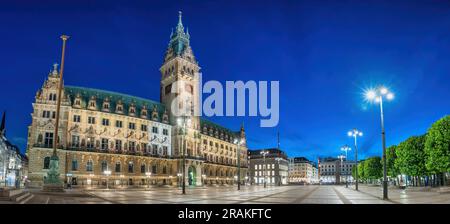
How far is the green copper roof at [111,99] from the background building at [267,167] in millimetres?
85062

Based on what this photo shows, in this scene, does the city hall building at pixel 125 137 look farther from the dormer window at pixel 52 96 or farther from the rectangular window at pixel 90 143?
the rectangular window at pixel 90 143

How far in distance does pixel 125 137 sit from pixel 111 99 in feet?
39.8

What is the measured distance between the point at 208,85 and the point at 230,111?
554cm

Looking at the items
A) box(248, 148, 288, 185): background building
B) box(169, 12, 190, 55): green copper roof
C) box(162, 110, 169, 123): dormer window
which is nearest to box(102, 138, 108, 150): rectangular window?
box(162, 110, 169, 123): dormer window

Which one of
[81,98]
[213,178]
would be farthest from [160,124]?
[213,178]

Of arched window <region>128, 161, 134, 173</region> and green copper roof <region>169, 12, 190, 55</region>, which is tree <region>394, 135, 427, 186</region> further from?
green copper roof <region>169, 12, 190, 55</region>

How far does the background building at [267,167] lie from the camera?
179 meters

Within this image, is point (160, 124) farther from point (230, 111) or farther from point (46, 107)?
point (230, 111)

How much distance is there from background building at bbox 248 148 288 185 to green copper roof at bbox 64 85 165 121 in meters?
85.1

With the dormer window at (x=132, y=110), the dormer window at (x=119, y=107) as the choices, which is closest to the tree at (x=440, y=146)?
the dormer window at (x=132, y=110)

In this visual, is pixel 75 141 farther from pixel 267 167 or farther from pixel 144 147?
pixel 267 167

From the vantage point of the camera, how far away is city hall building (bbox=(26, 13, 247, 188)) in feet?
245

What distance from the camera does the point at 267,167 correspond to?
18288cm
